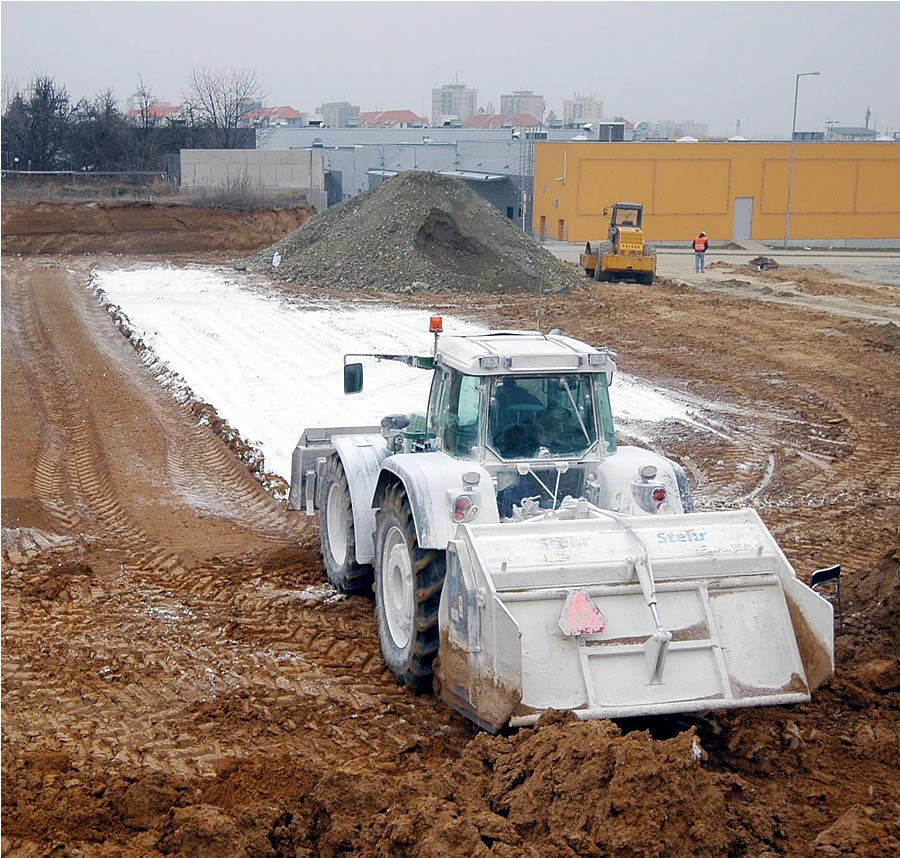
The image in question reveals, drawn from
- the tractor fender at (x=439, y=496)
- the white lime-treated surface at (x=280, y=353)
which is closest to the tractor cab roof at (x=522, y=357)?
the tractor fender at (x=439, y=496)

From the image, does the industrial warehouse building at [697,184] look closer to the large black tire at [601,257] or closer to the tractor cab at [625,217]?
the tractor cab at [625,217]

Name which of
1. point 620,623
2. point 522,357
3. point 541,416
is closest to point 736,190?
point 541,416

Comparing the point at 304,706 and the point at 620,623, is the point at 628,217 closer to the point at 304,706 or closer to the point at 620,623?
the point at 304,706

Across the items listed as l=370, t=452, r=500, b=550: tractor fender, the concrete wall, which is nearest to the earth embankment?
the concrete wall

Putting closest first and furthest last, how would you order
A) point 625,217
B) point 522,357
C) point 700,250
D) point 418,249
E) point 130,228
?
point 522,357 → point 418,249 → point 625,217 → point 700,250 → point 130,228

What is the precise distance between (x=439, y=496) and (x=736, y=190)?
46718 mm

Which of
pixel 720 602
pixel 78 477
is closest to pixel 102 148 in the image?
pixel 78 477

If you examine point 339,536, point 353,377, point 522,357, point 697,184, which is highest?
point 697,184

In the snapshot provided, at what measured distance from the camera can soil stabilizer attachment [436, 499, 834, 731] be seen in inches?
223

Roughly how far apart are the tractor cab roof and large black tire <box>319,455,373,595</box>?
1.51 meters

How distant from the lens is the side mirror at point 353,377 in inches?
317

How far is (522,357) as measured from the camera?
707cm

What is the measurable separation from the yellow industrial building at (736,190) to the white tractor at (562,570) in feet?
139

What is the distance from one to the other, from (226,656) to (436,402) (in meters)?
2.22
